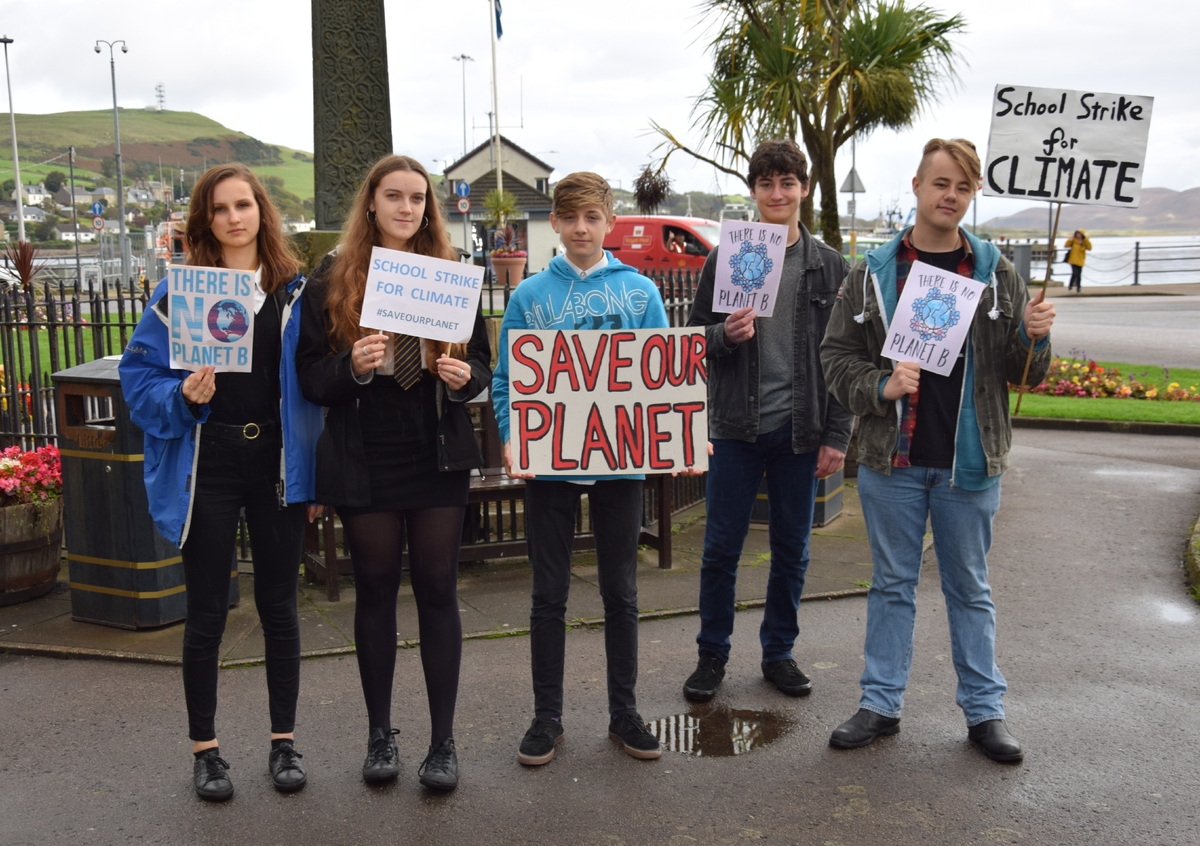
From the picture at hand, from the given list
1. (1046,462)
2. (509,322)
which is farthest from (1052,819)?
(1046,462)

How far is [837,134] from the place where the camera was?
11766 mm

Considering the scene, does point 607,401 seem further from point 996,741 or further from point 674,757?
point 996,741

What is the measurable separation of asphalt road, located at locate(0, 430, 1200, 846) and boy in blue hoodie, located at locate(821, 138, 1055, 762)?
247 mm

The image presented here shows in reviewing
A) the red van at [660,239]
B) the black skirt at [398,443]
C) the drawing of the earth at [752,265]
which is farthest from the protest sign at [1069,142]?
the red van at [660,239]

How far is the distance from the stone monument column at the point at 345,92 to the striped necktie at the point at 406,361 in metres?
3.73

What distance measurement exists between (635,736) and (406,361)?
61.9 inches

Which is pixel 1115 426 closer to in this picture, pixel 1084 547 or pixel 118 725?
pixel 1084 547

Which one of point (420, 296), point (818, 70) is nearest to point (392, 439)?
point (420, 296)

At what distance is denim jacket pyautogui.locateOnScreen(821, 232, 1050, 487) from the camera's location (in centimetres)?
385

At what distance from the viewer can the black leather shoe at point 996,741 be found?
3.82 meters

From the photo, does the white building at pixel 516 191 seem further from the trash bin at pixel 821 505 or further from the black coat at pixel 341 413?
the black coat at pixel 341 413

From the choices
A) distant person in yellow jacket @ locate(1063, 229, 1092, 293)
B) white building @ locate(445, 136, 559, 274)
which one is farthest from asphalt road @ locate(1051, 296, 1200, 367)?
white building @ locate(445, 136, 559, 274)

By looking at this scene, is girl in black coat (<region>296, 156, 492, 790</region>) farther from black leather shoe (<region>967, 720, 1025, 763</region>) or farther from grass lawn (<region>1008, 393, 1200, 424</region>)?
grass lawn (<region>1008, 393, 1200, 424</region>)

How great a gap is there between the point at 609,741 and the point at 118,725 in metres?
1.92
